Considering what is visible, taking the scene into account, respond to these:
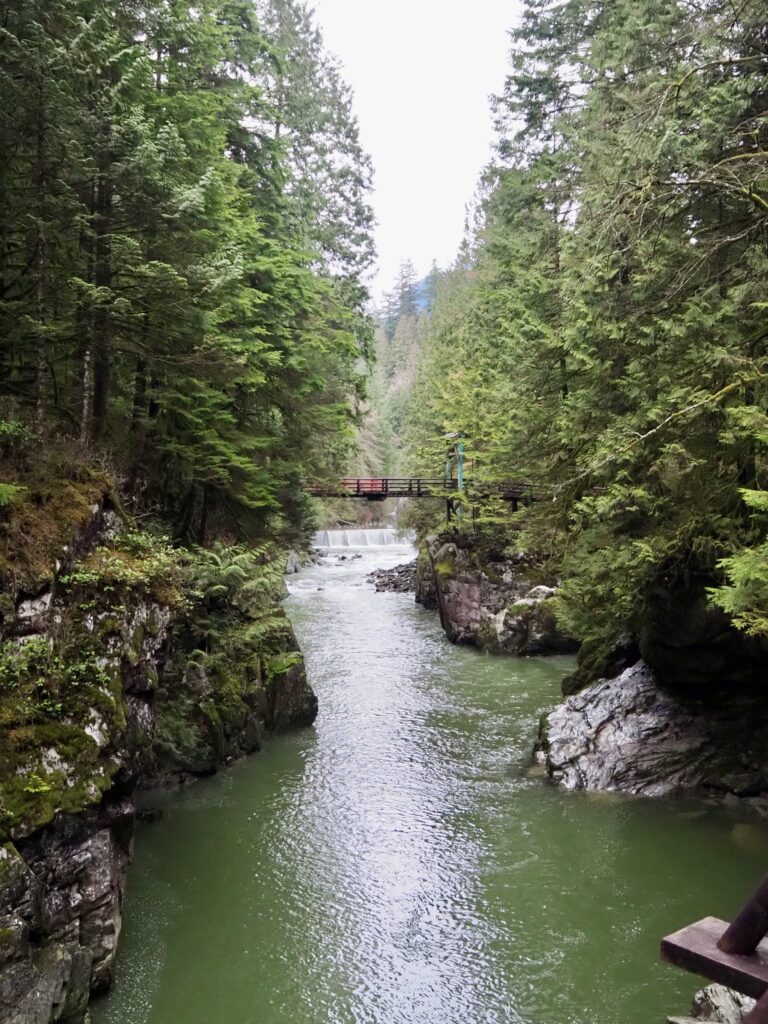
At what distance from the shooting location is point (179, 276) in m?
8.60

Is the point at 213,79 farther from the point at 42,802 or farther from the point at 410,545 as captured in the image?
the point at 410,545

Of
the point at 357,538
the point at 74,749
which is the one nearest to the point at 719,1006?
the point at 74,749

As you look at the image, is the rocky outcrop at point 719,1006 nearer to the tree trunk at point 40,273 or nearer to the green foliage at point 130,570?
the green foliage at point 130,570

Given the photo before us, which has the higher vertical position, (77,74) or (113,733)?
(77,74)

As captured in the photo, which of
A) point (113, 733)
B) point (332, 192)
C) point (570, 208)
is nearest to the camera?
point (113, 733)

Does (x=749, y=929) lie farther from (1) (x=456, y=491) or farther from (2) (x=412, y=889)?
(1) (x=456, y=491)

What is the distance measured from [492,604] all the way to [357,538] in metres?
25.8

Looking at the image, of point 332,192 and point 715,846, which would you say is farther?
point 332,192

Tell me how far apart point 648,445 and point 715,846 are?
5.20 m

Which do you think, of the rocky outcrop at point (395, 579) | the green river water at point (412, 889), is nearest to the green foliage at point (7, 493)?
the green river water at point (412, 889)

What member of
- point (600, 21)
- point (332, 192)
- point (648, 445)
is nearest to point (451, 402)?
point (332, 192)

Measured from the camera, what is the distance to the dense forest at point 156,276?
8.14 meters

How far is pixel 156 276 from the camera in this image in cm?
855

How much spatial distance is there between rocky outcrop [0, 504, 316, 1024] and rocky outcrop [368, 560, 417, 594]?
21.4 m
